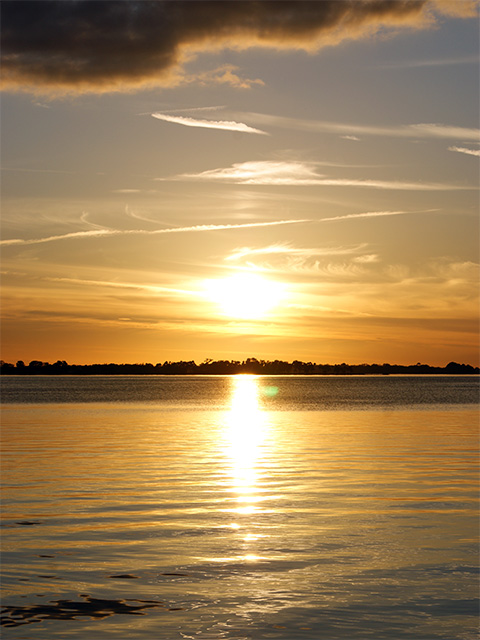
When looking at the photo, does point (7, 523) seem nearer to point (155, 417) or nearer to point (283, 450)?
point (283, 450)

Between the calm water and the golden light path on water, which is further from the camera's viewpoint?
the golden light path on water

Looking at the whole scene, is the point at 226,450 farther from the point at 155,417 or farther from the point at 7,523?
the point at 155,417

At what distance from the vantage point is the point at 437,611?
16828mm

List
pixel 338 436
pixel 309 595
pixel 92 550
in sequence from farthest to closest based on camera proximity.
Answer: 1. pixel 338 436
2. pixel 92 550
3. pixel 309 595

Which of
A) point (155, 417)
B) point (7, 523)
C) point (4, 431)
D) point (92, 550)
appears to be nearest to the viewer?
point (92, 550)

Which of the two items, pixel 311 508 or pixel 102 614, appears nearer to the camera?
pixel 102 614

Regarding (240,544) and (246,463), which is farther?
(246,463)

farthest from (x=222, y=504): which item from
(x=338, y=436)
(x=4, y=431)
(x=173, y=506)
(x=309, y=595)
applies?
(x=4, y=431)

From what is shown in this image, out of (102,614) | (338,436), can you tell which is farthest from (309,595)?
(338,436)

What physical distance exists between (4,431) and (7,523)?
134ft

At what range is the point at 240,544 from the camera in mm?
22719

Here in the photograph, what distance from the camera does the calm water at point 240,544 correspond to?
16.1 meters

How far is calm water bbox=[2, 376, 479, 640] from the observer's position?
16.1m

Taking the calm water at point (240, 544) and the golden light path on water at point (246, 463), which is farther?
the golden light path on water at point (246, 463)
